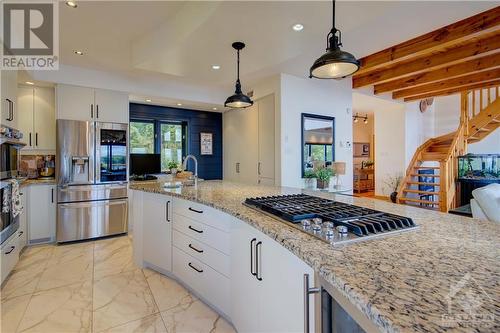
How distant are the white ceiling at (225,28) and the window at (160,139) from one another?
1.71 metres

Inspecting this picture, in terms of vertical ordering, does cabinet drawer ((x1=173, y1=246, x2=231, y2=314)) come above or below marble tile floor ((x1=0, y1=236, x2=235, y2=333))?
above

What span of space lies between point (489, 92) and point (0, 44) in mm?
9221

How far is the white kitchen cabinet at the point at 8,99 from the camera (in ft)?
8.21

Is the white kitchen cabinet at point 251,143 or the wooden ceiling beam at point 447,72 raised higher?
the wooden ceiling beam at point 447,72

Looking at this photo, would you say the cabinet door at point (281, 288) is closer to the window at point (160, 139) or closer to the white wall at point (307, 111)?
the white wall at point (307, 111)

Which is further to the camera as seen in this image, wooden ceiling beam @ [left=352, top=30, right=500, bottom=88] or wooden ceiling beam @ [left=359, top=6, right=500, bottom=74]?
wooden ceiling beam @ [left=352, top=30, right=500, bottom=88]

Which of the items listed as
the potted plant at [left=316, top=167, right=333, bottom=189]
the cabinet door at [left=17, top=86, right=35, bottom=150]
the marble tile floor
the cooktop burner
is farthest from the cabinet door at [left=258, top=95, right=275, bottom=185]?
the cabinet door at [left=17, top=86, right=35, bottom=150]

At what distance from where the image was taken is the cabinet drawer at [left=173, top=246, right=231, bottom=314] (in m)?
1.87

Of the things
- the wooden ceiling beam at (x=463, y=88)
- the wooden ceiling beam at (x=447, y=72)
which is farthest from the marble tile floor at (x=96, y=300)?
the wooden ceiling beam at (x=463, y=88)

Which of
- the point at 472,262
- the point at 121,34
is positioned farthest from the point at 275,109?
the point at 472,262

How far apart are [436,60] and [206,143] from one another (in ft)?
14.4

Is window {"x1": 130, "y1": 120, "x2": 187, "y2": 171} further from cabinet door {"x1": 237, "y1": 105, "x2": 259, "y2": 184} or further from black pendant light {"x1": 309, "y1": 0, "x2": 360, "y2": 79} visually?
black pendant light {"x1": 309, "y1": 0, "x2": 360, "y2": 79}

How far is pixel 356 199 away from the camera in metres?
1.99

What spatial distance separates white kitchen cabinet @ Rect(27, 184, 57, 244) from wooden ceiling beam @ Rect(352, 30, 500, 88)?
5.63m
